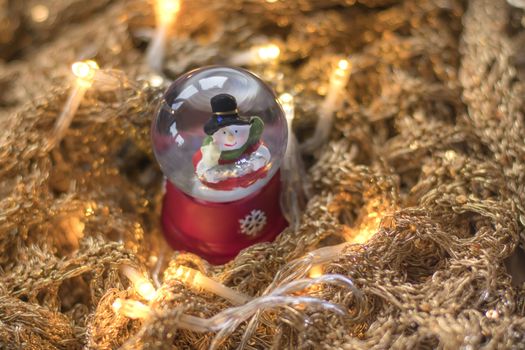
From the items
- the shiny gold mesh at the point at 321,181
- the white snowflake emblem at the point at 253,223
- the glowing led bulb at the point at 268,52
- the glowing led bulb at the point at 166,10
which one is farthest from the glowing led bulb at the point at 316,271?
the glowing led bulb at the point at 166,10

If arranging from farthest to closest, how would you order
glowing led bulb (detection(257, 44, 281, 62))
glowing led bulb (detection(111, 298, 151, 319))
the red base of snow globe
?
glowing led bulb (detection(257, 44, 281, 62)) < the red base of snow globe < glowing led bulb (detection(111, 298, 151, 319))

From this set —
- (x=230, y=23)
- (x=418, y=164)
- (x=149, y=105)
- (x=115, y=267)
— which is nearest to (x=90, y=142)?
(x=149, y=105)

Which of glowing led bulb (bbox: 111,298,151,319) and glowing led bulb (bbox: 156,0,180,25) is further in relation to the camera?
glowing led bulb (bbox: 156,0,180,25)

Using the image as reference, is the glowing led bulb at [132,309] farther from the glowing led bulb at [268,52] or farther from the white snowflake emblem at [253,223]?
Answer: the glowing led bulb at [268,52]

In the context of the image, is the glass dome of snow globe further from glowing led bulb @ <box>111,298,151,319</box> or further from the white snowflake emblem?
glowing led bulb @ <box>111,298,151,319</box>

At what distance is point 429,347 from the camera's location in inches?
30.9

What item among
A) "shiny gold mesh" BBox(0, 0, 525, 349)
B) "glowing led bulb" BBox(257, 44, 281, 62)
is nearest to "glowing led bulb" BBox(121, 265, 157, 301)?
"shiny gold mesh" BBox(0, 0, 525, 349)

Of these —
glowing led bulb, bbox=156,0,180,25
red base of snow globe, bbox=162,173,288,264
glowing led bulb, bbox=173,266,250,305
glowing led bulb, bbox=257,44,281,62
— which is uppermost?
glowing led bulb, bbox=156,0,180,25

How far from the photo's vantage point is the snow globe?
0.88 metres

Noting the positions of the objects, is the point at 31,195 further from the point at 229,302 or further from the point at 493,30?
the point at 493,30

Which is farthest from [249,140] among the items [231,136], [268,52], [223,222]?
[268,52]

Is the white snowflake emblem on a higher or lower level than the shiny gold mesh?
lower

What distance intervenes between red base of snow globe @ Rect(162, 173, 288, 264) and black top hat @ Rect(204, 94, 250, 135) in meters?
0.13

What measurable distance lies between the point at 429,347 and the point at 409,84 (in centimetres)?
44
